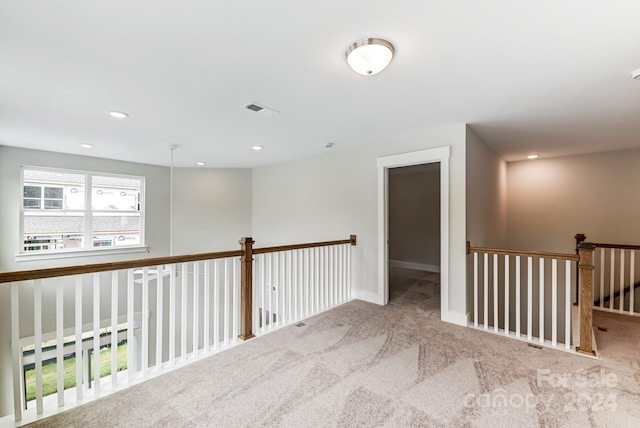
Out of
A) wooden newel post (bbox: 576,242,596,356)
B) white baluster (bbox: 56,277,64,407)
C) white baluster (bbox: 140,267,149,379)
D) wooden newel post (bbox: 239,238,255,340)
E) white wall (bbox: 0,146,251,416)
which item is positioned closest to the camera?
white baluster (bbox: 56,277,64,407)

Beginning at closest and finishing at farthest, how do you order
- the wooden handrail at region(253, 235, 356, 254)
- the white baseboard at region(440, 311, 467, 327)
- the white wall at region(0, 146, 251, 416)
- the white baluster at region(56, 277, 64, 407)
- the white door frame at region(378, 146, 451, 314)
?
the white baluster at region(56, 277, 64, 407), the wooden handrail at region(253, 235, 356, 254), the white baseboard at region(440, 311, 467, 327), the white door frame at region(378, 146, 451, 314), the white wall at region(0, 146, 251, 416)

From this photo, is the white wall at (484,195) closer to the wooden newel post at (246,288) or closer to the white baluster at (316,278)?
the white baluster at (316,278)

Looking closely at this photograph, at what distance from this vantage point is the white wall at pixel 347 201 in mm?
3324

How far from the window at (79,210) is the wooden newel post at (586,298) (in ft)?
21.9

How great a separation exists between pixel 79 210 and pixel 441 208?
19.3 ft

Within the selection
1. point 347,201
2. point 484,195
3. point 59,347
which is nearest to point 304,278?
point 347,201

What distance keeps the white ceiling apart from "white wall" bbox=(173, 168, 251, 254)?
2491 millimetres

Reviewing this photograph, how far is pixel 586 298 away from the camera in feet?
8.22

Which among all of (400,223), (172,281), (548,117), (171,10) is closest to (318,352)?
(172,281)

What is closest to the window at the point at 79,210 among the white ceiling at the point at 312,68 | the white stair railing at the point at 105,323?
the white stair railing at the point at 105,323

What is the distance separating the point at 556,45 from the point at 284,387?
2968 mm

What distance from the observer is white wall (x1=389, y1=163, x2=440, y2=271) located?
655 centimetres

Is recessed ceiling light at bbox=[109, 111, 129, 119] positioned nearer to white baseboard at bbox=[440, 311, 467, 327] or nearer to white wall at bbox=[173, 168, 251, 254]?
white wall at bbox=[173, 168, 251, 254]

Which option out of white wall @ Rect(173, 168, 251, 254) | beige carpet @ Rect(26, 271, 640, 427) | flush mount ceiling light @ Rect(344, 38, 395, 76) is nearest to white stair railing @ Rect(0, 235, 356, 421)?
beige carpet @ Rect(26, 271, 640, 427)
